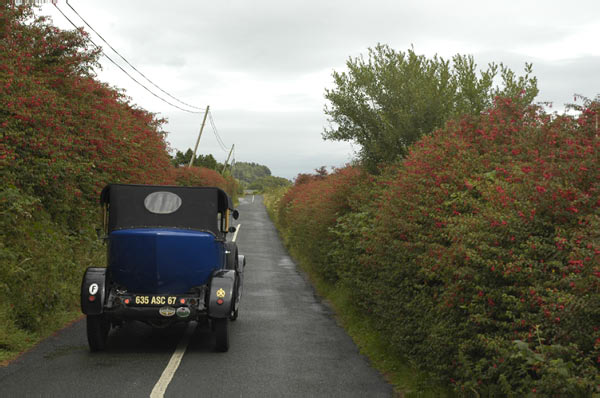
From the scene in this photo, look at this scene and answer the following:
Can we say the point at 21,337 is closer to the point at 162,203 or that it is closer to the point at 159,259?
the point at 159,259

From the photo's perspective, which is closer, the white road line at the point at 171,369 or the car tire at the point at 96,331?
the white road line at the point at 171,369

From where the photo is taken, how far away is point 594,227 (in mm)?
4875

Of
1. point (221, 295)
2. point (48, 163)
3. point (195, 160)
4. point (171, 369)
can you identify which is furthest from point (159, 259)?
point (195, 160)

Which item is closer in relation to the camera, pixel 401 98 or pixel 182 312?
pixel 182 312

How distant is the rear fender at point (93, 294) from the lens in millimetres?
8461

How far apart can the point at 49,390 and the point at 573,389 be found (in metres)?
5.37

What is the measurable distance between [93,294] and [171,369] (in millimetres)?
1752

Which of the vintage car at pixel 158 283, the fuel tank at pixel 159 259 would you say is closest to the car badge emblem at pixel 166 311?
the vintage car at pixel 158 283

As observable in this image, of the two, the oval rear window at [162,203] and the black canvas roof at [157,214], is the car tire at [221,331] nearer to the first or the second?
the black canvas roof at [157,214]

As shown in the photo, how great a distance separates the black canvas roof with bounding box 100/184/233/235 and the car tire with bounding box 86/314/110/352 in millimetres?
1622

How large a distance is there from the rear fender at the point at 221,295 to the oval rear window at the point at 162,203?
1461 mm

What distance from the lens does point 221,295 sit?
344 inches

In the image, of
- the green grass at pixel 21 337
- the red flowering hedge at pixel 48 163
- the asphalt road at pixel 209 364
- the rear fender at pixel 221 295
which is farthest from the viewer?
the red flowering hedge at pixel 48 163

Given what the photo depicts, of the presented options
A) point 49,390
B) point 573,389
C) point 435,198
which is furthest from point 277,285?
point 573,389
